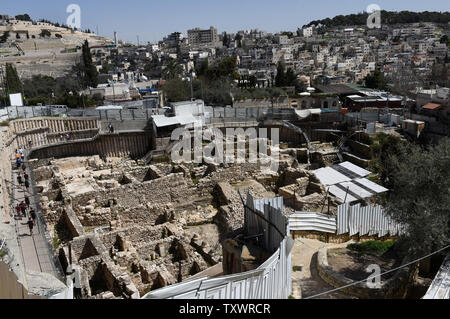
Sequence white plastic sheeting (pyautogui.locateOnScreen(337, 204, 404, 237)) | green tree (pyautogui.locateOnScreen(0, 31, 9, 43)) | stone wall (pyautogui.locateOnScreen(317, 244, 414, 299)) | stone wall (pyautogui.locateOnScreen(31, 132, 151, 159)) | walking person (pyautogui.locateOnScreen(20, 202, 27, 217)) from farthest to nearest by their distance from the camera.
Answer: green tree (pyautogui.locateOnScreen(0, 31, 9, 43))
stone wall (pyautogui.locateOnScreen(31, 132, 151, 159))
walking person (pyautogui.locateOnScreen(20, 202, 27, 217))
white plastic sheeting (pyautogui.locateOnScreen(337, 204, 404, 237))
stone wall (pyautogui.locateOnScreen(317, 244, 414, 299))

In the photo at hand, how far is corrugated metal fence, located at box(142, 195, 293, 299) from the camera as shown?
5812mm

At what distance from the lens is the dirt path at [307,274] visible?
8.03 meters

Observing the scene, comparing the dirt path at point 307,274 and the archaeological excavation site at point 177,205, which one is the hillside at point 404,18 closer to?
the archaeological excavation site at point 177,205

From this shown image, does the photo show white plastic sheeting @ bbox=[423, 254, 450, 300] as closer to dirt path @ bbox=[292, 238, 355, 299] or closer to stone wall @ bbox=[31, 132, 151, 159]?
dirt path @ bbox=[292, 238, 355, 299]

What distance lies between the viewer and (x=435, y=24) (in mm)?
157875

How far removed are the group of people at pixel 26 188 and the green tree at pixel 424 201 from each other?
10514 millimetres

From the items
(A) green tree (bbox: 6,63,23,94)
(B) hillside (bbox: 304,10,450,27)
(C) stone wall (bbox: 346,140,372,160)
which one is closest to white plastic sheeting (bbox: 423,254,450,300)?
(C) stone wall (bbox: 346,140,372,160)

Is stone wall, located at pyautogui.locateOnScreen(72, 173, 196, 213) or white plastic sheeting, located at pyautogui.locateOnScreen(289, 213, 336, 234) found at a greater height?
white plastic sheeting, located at pyautogui.locateOnScreen(289, 213, 336, 234)

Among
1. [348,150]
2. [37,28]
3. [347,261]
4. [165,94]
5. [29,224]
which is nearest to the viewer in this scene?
[347,261]

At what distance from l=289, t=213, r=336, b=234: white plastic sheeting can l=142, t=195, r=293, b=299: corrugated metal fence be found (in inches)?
85.1

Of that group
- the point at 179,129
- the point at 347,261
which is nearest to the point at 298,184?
the point at 347,261
